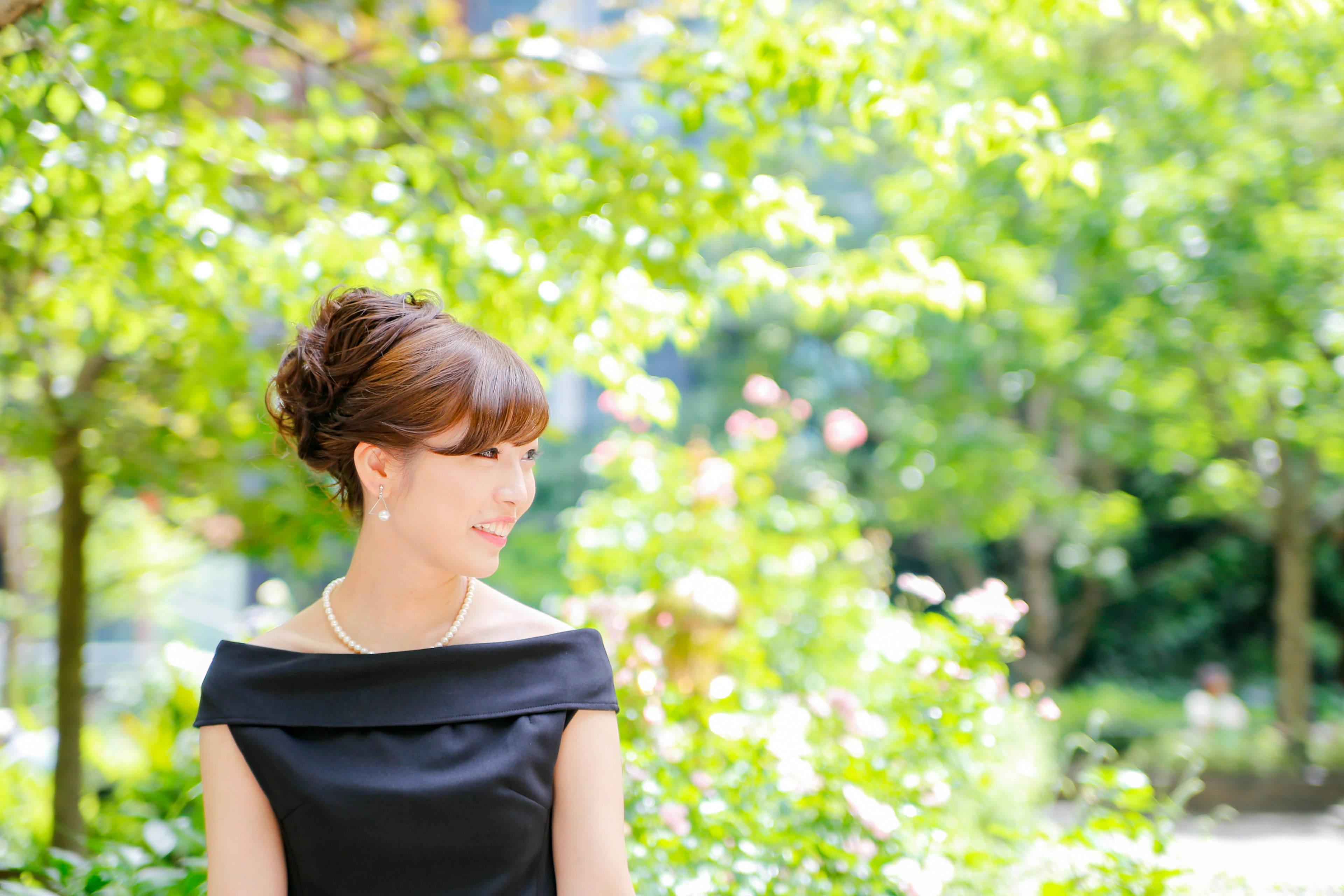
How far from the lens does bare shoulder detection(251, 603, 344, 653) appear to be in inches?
62.2

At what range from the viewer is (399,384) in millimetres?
1408

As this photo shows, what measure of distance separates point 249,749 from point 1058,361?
670 cm

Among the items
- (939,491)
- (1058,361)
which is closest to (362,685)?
(1058,361)

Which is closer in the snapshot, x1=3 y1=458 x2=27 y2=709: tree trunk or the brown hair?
the brown hair

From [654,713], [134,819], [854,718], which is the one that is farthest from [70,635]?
[854,718]

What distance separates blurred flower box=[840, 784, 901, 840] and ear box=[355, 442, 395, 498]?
1.36m

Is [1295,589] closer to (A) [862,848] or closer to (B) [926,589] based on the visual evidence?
(B) [926,589]

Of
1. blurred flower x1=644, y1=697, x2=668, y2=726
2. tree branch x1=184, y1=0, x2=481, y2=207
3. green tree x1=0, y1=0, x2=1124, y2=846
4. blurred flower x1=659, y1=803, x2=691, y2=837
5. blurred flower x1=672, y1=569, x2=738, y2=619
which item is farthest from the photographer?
blurred flower x1=672, y1=569, x2=738, y2=619

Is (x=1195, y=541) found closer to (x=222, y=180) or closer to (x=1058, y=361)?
(x=1058, y=361)

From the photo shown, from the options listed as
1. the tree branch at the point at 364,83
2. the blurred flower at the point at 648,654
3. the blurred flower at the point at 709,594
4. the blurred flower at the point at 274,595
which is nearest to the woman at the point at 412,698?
the blurred flower at the point at 648,654

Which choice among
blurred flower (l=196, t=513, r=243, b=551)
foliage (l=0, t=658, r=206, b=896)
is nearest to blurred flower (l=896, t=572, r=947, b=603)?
foliage (l=0, t=658, r=206, b=896)

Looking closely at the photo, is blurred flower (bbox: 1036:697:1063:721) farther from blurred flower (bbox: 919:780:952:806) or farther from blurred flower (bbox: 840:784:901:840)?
blurred flower (bbox: 840:784:901:840)

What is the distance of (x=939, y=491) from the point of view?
7.96 m

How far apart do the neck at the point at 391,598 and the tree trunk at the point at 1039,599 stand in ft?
26.1
